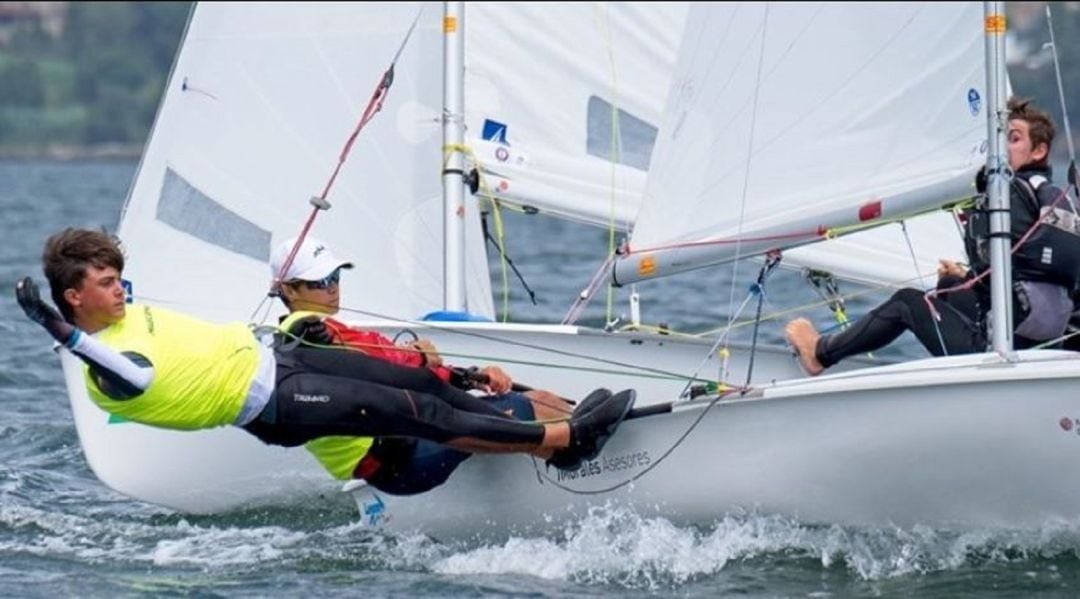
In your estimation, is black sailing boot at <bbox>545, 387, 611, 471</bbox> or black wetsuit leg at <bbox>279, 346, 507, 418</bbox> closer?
black wetsuit leg at <bbox>279, 346, 507, 418</bbox>

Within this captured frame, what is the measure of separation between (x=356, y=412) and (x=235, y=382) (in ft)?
1.07

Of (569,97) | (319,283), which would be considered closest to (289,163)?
(569,97)

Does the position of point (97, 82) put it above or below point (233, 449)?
above

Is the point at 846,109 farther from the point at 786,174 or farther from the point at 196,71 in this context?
the point at 196,71

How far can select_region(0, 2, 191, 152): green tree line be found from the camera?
189 ft

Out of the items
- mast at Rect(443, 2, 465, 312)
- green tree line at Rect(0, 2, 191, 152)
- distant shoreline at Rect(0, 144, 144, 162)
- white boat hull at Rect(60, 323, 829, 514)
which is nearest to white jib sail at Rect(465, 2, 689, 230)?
mast at Rect(443, 2, 465, 312)

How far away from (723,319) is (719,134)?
5.90 m

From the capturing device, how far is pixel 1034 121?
7.06m

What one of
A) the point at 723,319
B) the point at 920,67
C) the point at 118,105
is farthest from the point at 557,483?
the point at 118,105

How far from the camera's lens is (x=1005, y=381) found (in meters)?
6.16

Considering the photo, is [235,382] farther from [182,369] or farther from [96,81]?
[96,81]

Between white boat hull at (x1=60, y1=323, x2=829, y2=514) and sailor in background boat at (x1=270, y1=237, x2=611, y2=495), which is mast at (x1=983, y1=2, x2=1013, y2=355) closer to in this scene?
sailor in background boat at (x1=270, y1=237, x2=611, y2=495)

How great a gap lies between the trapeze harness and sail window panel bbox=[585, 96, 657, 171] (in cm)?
251

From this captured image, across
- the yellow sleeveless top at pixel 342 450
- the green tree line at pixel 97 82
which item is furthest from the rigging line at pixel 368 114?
the green tree line at pixel 97 82
